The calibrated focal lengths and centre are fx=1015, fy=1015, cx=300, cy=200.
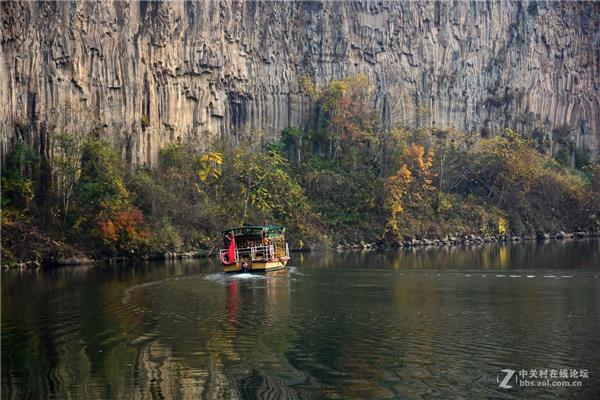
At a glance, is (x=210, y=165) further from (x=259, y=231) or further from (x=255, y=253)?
(x=255, y=253)

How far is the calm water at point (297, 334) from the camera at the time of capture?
79.6ft

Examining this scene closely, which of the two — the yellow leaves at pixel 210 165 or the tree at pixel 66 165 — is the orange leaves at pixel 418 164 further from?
the tree at pixel 66 165

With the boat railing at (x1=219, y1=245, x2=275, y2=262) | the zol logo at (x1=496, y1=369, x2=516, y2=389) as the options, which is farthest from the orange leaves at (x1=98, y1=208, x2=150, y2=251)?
the zol logo at (x1=496, y1=369, x2=516, y2=389)

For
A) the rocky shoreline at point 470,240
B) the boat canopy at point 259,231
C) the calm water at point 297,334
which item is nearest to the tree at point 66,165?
the boat canopy at point 259,231

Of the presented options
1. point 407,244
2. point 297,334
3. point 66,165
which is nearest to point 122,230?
point 66,165

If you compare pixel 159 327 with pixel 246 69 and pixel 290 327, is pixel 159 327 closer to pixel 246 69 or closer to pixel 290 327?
pixel 290 327

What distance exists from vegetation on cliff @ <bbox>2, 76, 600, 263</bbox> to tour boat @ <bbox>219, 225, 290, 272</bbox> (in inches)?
376

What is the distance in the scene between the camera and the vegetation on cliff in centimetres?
6550

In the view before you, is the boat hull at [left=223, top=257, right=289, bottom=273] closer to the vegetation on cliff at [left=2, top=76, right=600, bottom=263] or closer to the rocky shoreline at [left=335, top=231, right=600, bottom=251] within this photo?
the vegetation on cliff at [left=2, top=76, right=600, bottom=263]

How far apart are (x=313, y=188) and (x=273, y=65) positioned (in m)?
15.1

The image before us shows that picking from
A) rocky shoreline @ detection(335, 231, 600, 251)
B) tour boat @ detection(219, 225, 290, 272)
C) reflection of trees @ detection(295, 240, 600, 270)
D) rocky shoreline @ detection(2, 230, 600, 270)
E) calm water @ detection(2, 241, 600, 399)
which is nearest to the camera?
calm water @ detection(2, 241, 600, 399)

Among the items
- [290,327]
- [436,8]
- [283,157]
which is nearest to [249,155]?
[283,157]

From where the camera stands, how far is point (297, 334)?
31469 millimetres

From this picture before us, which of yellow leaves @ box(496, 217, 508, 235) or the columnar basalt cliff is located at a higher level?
the columnar basalt cliff
